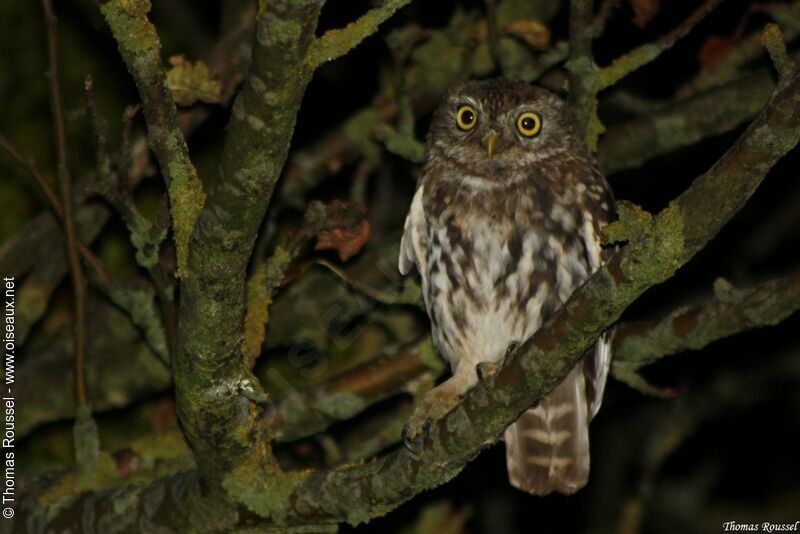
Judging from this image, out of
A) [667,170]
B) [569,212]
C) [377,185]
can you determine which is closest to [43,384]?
[377,185]

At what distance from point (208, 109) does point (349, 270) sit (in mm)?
964

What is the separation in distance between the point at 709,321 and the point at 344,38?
1978 millimetres

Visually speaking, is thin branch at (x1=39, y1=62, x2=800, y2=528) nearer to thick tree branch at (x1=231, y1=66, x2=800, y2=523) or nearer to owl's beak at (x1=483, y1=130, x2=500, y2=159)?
thick tree branch at (x1=231, y1=66, x2=800, y2=523)

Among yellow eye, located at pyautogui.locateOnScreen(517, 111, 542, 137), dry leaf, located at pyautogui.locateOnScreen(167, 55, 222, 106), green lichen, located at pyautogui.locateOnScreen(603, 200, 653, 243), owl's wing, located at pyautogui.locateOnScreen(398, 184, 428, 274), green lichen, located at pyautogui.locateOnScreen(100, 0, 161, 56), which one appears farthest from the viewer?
yellow eye, located at pyautogui.locateOnScreen(517, 111, 542, 137)

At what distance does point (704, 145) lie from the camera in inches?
258

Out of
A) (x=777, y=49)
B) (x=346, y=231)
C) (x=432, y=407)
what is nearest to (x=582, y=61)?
(x=346, y=231)

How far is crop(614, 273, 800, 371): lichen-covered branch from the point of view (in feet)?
12.5

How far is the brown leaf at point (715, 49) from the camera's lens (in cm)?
534

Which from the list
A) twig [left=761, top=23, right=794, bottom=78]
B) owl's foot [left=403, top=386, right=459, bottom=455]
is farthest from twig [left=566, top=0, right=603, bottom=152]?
twig [left=761, top=23, right=794, bottom=78]

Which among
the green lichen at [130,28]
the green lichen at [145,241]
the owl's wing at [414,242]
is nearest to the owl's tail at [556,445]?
the owl's wing at [414,242]

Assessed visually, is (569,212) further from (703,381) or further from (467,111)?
(703,381)

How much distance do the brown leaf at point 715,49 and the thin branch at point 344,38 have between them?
288cm

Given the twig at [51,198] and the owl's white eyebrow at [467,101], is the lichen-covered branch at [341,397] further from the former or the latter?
the owl's white eyebrow at [467,101]

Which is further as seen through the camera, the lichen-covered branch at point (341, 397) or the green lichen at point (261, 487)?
the lichen-covered branch at point (341, 397)
